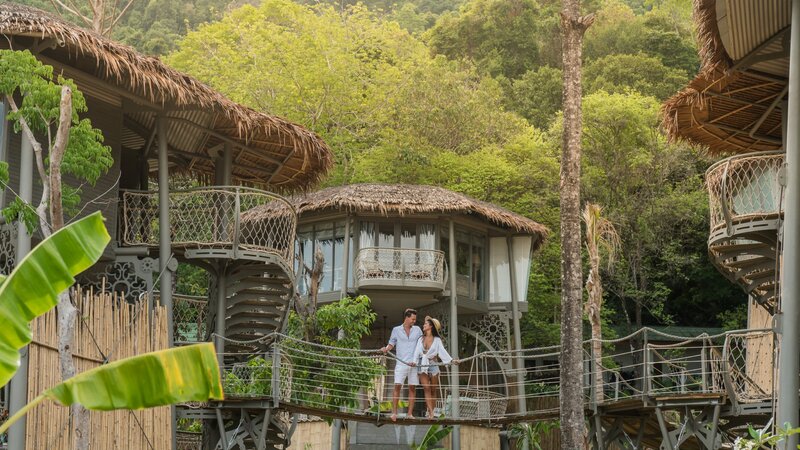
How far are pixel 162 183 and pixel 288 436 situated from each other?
483 cm

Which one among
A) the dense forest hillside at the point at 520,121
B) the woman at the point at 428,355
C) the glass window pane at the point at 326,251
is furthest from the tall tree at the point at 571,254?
the dense forest hillside at the point at 520,121

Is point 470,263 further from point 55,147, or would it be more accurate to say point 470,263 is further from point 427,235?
point 55,147

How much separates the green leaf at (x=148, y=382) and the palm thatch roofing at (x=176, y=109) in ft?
27.3

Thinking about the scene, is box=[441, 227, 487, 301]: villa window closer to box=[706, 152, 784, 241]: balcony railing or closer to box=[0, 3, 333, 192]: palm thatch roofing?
box=[0, 3, 333, 192]: palm thatch roofing

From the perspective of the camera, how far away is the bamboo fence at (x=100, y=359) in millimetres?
13305

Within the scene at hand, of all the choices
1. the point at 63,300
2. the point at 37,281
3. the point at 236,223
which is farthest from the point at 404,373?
the point at 37,281

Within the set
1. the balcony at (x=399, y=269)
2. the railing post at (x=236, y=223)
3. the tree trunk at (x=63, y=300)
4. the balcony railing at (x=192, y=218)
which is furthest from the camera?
the balcony at (x=399, y=269)

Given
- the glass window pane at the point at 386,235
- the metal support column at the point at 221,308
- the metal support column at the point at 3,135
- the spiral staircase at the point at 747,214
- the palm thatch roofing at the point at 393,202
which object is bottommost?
the metal support column at the point at 221,308

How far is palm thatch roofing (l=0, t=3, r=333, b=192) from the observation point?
15.2 meters

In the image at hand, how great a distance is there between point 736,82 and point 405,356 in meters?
6.04

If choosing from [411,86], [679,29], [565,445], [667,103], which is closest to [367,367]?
[565,445]

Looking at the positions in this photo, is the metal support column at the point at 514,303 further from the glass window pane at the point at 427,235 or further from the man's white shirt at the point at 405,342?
the man's white shirt at the point at 405,342

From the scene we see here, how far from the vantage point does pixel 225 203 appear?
1847 centimetres

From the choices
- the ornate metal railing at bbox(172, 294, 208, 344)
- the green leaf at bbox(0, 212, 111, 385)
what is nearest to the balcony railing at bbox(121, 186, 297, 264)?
the ornate metal railing at bbox(172, 294, 208, 344)
